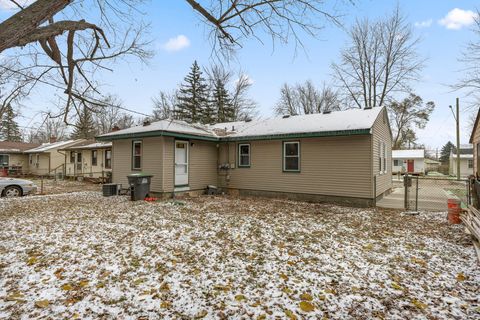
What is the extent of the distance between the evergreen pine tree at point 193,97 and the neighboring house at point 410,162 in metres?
24.0

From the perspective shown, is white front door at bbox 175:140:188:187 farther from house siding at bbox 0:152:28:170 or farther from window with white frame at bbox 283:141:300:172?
house siding at bbox 0:152:28:170

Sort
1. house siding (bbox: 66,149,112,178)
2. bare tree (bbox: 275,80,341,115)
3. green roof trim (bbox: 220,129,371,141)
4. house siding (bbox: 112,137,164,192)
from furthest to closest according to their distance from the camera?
bare tree (bbox: 275,80,341,115)
house siding (bbox: 66,149,112,178)
house siding (bbox: 112,137,164,192)
green roof trim (bbox: 220,129,371,141)

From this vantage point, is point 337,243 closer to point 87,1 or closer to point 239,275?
point 239,275

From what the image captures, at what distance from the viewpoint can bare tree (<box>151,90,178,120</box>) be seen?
32.1 meters

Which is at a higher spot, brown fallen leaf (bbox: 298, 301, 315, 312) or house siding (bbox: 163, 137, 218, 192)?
house siding (bbox: 163, 137, 218, 192)

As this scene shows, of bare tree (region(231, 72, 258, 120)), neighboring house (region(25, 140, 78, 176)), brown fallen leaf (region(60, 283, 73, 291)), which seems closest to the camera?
brown fallen leaf (region(60, 283, 73, 291))

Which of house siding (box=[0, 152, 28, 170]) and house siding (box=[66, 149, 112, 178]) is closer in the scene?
house siding (box=[66, 149, 112, 178])

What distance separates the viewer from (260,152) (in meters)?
11.5

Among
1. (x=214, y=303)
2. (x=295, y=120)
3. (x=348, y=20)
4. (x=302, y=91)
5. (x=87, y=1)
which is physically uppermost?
(x=302, y=91)

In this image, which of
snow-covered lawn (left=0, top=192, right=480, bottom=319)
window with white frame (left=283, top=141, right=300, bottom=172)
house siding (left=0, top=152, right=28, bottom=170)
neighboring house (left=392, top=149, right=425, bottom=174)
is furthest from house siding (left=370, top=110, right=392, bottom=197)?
house siding (left=0, top=152, right=28, bottom=170)

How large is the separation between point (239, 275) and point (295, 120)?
968 cm

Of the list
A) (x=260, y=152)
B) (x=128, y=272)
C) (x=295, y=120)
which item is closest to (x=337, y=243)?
(x=128, y=272)

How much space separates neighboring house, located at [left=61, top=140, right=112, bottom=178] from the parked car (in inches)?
246

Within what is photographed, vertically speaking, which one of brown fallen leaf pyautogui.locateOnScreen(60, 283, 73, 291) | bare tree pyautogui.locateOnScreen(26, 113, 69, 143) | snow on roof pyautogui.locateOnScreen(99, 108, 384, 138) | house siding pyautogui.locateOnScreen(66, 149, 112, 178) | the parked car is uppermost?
bare tree pyautogui.locateOnScreen(26, 113, 69, 143)
